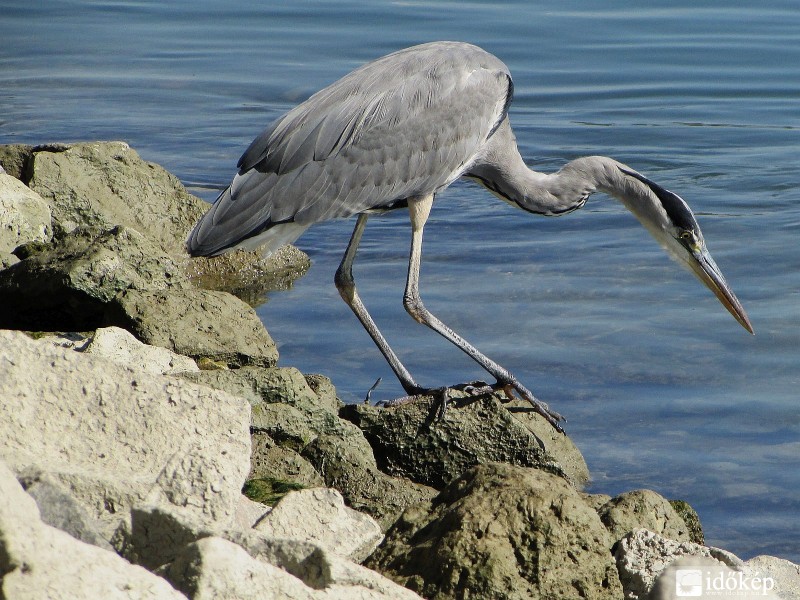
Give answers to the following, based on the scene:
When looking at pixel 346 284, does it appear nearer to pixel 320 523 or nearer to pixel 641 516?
pixel 641 516

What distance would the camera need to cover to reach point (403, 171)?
610 cm

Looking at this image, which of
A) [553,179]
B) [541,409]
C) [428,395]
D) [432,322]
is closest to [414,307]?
[432,322]

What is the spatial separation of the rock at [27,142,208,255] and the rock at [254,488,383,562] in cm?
401

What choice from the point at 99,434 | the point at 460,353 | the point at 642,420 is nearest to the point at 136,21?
the point at 460,353

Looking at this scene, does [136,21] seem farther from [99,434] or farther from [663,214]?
[99,434]

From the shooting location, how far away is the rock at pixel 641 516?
13.3 feet

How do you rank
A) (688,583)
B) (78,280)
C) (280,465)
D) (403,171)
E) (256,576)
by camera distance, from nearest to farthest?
(256,576) < (688,583) < (280,465) < (78,280) < (403,171)

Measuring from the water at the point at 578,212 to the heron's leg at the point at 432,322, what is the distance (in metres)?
0.46

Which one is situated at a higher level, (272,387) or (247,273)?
(272,387)

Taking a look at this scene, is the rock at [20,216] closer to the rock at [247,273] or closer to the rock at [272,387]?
the rock at [247,273]

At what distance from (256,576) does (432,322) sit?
3217mm

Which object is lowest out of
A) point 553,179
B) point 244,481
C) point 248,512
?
point 248,512

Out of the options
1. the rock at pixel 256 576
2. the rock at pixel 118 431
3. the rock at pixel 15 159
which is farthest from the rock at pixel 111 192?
the rock at pixel 256 576

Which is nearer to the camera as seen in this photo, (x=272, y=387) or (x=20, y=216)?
(x=272, y=387)
